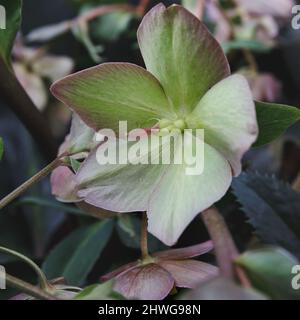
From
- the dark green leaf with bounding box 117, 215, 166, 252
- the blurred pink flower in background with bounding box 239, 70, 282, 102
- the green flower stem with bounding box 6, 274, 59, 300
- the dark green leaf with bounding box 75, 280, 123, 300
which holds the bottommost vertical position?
the dark green leaf with bounding box 117, 215, 166, 252

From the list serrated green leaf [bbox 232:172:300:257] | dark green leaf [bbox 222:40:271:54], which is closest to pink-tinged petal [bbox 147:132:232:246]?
serrated green leaf [bbox 232:172:300:257]

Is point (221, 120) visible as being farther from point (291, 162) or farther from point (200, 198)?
point (291, 162)

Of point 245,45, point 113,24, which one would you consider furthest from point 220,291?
point 113,24

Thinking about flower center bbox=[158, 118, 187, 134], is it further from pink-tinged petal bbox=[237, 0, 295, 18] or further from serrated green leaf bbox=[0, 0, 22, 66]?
pink-tinged petal bbox=[237, 0, 295, 18]

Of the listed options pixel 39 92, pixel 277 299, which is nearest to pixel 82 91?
pixel 277 299

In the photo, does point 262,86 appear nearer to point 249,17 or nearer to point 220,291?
point 249,17
